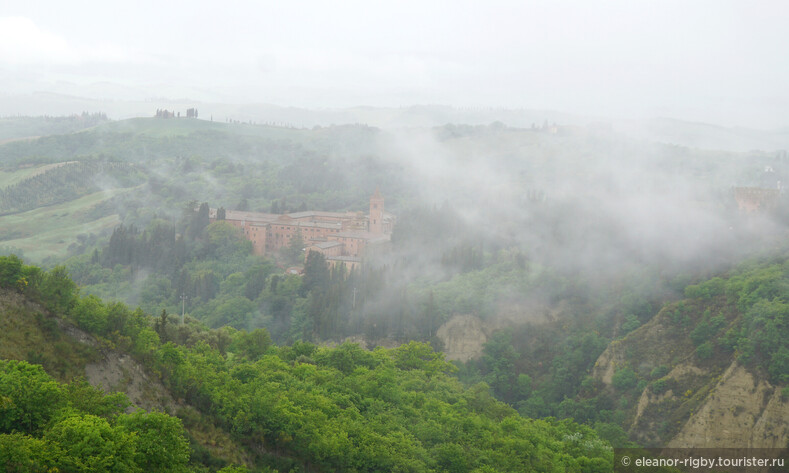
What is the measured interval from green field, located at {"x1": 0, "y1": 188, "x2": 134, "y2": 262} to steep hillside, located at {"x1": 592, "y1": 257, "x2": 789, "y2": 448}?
11169 cm

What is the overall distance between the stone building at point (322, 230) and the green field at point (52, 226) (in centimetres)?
3399

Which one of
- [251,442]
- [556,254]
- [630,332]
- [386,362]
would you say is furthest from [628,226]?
[251,442]

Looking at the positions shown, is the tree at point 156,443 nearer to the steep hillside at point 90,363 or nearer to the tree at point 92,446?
the tree at point 92,446

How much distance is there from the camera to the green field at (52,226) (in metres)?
147

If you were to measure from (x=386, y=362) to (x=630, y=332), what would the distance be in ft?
120

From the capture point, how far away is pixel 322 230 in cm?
13775

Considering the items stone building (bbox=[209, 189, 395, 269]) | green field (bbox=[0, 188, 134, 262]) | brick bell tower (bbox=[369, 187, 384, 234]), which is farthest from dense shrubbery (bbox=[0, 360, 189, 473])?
green field (bbox=[0, 188, 134, 262])

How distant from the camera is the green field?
5792 inches

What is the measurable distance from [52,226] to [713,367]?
15008 cm

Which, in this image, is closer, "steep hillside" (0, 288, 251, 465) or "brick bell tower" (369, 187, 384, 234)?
"steep hillside" (0, 288, 251, 465)

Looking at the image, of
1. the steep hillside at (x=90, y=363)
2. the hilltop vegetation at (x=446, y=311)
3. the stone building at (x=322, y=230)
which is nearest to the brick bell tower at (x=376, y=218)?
the stone building at (x=322, y=230)

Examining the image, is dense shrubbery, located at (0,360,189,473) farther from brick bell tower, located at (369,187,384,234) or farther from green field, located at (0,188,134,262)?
green field, located at (0,188,134,262)

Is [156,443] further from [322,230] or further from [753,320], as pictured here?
[322,230]

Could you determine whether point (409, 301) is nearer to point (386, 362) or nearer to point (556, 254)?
point (556, 254)
